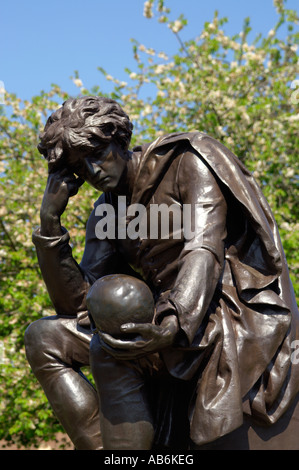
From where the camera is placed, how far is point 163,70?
1133cm

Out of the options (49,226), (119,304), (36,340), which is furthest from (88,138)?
(36,340)

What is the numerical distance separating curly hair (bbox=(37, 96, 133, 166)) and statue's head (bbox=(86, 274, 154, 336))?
27.3 inches

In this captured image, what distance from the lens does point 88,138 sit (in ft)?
9.88

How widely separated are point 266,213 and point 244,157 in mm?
7292

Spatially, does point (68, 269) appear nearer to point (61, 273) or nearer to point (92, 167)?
point (61, 273)

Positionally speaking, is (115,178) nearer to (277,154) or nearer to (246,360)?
(246,360)

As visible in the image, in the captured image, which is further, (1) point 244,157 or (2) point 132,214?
(1) point 244,157

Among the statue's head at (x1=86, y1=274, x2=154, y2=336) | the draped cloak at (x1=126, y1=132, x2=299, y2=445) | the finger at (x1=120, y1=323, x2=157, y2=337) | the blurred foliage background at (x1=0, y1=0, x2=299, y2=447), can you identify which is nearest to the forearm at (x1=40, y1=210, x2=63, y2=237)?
the draped cloak at (x1=126, y1=132, x2=299, y2=445)

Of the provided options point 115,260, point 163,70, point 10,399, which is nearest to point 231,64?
point 163,70

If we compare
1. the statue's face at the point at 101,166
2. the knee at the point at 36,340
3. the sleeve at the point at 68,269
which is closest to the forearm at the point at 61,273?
the sleeve at the point at 68,269

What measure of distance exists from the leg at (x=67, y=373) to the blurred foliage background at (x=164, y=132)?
20.2 feet

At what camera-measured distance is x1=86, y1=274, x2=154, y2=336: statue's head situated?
255 centimetres

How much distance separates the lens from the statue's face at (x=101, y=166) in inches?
120

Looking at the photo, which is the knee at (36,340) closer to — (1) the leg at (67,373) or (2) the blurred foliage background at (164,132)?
(1) the leg at (67,373)
